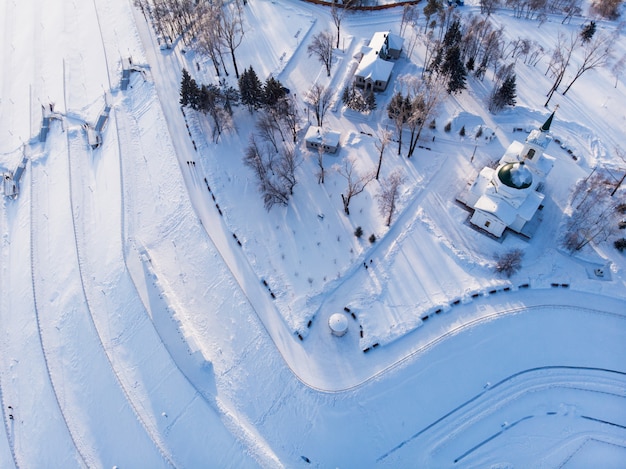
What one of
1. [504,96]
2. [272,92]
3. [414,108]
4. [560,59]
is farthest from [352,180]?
[560,59]

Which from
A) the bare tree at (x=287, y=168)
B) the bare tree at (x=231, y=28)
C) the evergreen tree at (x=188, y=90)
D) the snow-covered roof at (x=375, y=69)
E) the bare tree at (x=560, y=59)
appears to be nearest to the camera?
the bare tree at (x=287, y=168)

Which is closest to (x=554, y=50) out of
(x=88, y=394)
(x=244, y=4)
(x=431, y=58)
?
(x=431, y=58)

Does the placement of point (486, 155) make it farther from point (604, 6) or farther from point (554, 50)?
point (604, 6)

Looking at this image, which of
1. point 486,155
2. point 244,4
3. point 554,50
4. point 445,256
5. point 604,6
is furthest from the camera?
point 244,4

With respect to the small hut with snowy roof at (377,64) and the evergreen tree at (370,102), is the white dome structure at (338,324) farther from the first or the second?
the small hut with snowy roof at (377,64)

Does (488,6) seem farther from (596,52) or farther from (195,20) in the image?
(195,20)

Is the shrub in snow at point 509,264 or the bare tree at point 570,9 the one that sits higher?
the bare tree at point 570,9

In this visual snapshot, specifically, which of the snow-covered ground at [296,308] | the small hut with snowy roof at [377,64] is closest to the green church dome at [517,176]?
the snow-covered ground at [296,308]
